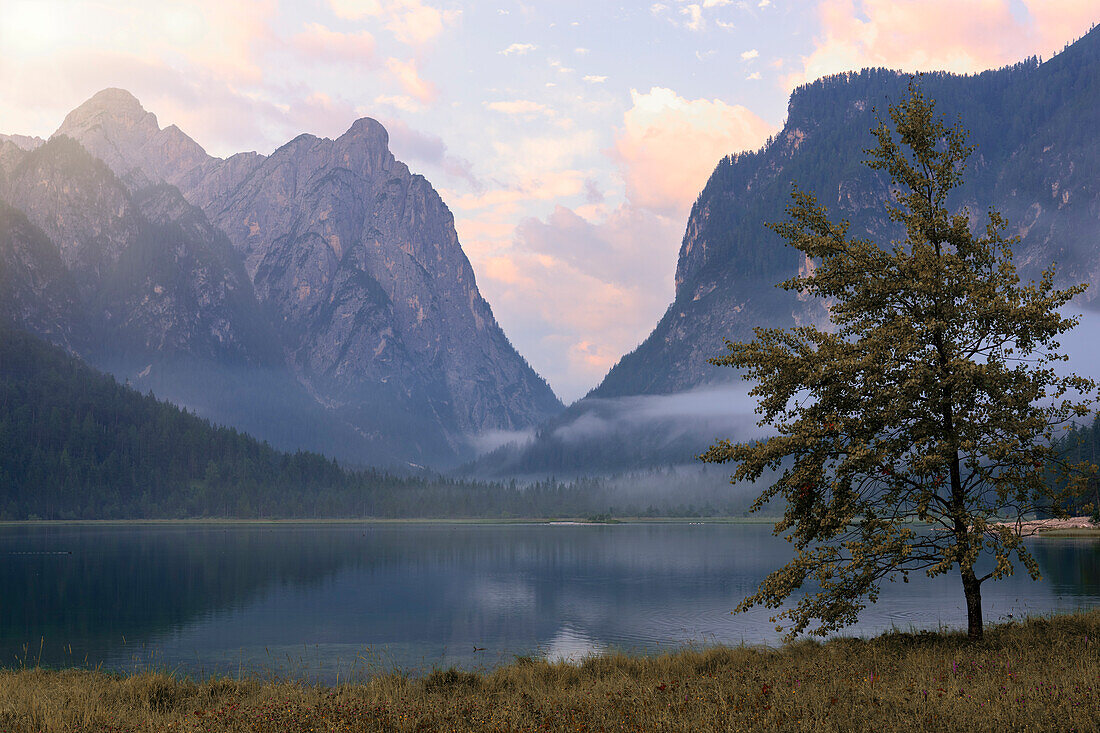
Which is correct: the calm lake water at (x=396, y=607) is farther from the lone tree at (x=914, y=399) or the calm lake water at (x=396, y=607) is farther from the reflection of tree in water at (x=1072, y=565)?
the lone tree at (x=914, y=399)

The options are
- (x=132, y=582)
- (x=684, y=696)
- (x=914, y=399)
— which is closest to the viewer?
(x=684, y=696)

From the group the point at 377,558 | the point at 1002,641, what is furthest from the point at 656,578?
the point at 1002,641

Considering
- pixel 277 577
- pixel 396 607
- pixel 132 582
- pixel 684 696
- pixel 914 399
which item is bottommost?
pixel 277 577

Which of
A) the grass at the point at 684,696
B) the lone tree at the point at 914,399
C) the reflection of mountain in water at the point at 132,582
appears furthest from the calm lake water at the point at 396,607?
the lone tree at the point at 914,399

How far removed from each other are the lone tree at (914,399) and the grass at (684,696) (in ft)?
8.45

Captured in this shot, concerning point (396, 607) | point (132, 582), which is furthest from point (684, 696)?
point (132, 582)

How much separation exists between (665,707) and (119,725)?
42.1 ft

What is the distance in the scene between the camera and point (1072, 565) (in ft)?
320

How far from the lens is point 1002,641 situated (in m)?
28.3

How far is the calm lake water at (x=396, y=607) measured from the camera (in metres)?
50.3

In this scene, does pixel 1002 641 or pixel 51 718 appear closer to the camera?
pixel 51 718

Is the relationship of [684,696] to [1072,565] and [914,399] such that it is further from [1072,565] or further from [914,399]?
[1072,565]

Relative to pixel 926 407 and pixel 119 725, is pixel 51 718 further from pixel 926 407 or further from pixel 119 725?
pixel 926 407

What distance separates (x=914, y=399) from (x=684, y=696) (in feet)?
39.9
